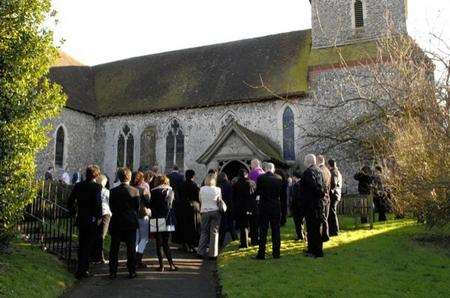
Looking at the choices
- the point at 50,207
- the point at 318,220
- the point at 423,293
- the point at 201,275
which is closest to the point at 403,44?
the point at 318,220

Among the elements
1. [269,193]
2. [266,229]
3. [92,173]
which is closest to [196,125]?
[269,193]

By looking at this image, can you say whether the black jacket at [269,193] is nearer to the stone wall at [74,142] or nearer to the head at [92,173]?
the head at [92,173]

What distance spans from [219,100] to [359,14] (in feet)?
29.3

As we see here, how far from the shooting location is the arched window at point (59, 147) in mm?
25219

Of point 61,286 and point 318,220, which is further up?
point 318,220

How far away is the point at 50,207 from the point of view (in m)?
11.6

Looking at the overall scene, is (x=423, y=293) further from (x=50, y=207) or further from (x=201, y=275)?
(x=50, y=207)

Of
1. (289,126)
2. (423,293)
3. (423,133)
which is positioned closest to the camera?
(423,293)

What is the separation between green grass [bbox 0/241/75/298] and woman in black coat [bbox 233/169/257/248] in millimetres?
3969

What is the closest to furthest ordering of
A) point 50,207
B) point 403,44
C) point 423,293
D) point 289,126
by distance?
1. point 423,293
2. point 50,207
3. point 403,44
4. point 289,126

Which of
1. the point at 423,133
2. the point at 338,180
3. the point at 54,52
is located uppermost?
the point at 54,52

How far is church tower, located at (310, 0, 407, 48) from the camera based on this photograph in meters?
24.0

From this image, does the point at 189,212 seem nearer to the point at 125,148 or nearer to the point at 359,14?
the point at 125,148

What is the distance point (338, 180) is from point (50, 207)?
7.23 meters
